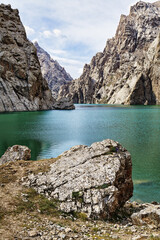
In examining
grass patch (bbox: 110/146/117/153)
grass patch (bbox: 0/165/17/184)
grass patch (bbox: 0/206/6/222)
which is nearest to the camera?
grass patch (bbox: 0/206/6/222)

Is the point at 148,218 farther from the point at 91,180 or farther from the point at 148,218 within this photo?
the point at 91,180

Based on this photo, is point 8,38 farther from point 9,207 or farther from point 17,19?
point 9,207

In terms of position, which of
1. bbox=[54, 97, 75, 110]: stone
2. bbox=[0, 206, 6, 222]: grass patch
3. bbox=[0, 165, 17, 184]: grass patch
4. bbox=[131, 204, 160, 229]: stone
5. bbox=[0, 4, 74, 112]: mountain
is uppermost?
bbox=[0, 4, 74, 112]: mountain

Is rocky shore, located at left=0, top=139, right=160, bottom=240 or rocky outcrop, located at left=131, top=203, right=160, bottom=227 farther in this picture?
rocky outcrop, located at left=131, top=203, right=160, bottom=227

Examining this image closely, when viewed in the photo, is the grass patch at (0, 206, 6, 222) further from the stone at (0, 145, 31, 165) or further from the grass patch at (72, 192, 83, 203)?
the stone at (0, 145, 31, 165)

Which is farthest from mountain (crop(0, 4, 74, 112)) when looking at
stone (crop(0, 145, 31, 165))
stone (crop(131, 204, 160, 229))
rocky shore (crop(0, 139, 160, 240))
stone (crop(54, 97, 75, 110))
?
stone (crop(131, 204, 160, 229))

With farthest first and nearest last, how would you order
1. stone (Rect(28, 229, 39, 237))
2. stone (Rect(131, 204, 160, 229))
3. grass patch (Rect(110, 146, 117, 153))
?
grass patch (Rect(110, 146, 117, 153)), stone (Rect(131, 204, 160, 229)), stone (Rect(28, 229, 39, 237))

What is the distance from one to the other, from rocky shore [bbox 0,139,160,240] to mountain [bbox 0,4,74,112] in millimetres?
94945

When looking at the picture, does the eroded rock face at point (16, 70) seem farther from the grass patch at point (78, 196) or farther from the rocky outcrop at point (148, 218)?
the rocky outcrop at point (148, 218)

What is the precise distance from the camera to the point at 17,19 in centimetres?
12888

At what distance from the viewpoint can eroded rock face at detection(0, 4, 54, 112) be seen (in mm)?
106688

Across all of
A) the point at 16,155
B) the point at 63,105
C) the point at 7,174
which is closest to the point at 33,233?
the point at 7,174

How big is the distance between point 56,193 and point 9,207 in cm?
253

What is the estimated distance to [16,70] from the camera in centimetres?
11525
